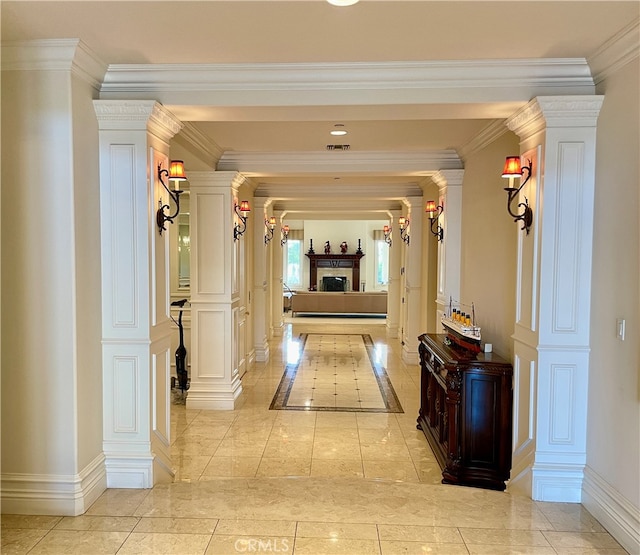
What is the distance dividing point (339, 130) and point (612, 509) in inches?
133

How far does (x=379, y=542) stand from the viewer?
98.1 inches

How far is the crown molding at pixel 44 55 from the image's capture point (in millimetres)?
2611

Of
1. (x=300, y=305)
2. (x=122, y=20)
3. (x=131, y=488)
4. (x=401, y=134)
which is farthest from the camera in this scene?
(x=300, y=305)

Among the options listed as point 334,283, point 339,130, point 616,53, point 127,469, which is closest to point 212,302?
point 339,130

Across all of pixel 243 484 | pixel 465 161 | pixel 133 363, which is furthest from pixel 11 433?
pixel 465 161

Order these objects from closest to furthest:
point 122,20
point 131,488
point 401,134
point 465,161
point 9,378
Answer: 1. point 122,20
2. point 9,378
3. point 131,488
4. point 401,134
5. point 465,161

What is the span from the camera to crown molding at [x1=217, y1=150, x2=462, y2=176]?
5551 mm

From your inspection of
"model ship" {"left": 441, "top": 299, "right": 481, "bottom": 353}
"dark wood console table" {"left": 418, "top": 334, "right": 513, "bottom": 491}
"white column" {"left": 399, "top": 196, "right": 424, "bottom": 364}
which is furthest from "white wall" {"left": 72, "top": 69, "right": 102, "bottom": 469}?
"white column" {"left": 399, "top": 196, "right": 424, "bottom": 364}

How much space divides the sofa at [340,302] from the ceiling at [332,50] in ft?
33.6

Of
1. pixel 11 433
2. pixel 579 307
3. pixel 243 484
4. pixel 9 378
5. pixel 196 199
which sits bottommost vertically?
pixel 243 484

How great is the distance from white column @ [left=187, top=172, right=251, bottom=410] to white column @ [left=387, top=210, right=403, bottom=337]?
491 centimetres

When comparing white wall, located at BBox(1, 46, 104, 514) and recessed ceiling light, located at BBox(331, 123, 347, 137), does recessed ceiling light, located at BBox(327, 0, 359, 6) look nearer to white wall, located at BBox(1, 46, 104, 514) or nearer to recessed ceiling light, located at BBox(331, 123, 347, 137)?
white wall, located at BBox(1, 46, 104, 514)

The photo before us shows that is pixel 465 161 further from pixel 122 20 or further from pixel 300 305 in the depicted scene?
pixel 300 305

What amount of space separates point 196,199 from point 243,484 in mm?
3255
